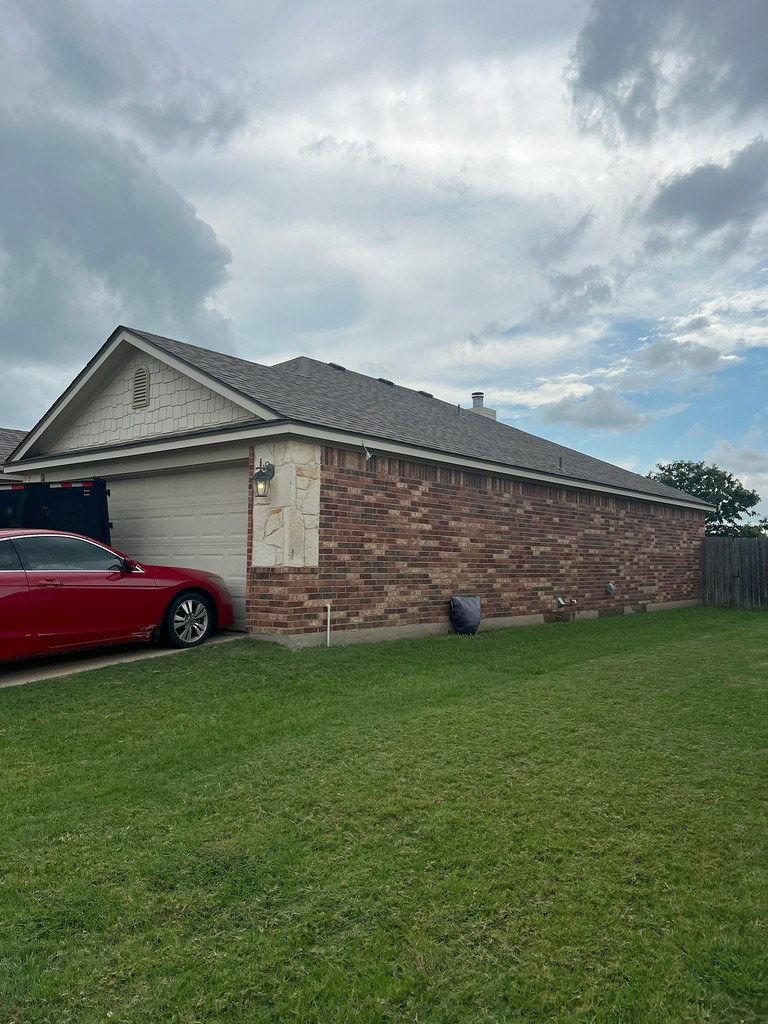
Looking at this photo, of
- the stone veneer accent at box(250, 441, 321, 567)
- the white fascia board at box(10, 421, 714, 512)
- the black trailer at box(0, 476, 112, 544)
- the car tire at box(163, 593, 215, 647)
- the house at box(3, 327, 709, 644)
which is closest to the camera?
the car tire at box(163, 593, 215, 647)

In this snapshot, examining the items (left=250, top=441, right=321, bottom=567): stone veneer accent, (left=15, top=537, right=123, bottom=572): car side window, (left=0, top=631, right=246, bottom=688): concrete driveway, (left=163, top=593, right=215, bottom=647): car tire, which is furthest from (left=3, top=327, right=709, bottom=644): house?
(left=15, top=537, right=123, bottom=572): car side window

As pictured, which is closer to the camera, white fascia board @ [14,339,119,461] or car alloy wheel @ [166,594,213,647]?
car alloy wheel @ [166,594,213,647]

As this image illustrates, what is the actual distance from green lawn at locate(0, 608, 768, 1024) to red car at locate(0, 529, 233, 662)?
0.99 metres

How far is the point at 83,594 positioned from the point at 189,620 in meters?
1.40

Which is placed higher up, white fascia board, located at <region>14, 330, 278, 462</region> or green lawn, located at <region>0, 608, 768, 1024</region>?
white fascia board, located at <region>14, 330, 278, 462</region>

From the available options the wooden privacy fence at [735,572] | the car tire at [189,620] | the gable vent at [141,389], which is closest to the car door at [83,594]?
the car tire at [189,620]

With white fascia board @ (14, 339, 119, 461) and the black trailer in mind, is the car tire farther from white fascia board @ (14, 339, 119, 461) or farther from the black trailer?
white fascia board @ (14, 339, 119, 461)

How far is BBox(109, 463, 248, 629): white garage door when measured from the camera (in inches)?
360

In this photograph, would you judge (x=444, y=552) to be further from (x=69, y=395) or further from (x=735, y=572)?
(x=735, y=572)

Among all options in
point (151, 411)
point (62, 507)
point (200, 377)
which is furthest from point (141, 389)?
point (62, 507)

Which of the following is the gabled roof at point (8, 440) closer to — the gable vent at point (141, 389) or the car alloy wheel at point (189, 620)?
the gable vent at point (141, 389)

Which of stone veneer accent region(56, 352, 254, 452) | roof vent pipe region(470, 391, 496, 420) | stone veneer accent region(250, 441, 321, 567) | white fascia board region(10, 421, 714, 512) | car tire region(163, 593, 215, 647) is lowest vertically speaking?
car tire region(163, 593, 215, 647)

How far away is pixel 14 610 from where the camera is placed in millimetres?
6555

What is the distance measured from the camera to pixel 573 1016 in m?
1.97
